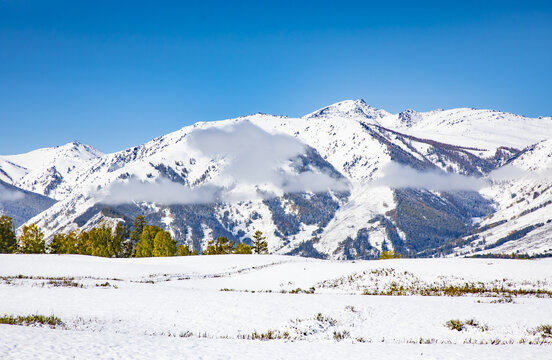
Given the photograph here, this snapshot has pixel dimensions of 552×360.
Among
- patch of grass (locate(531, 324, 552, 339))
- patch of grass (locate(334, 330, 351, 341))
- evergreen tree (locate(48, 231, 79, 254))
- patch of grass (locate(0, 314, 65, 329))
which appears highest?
evergreen tree (locate(48, 231, 79, 254))

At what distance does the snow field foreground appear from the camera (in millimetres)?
16125

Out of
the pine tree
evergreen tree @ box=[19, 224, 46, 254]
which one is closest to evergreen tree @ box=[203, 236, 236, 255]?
the pine tree

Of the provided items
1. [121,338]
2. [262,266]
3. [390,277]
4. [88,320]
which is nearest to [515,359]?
[121,338]

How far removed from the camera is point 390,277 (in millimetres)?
47094

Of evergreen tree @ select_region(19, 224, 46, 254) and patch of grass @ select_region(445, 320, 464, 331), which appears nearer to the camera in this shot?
patch of grass @ select_region(445, 320, 464, 331)

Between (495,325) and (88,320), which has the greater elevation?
(88,320)

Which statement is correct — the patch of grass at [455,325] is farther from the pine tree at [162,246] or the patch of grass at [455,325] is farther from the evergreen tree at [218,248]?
the evergreen tree at [218,248]

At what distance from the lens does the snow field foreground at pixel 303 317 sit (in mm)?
16125

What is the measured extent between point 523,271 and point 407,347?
38919 mm

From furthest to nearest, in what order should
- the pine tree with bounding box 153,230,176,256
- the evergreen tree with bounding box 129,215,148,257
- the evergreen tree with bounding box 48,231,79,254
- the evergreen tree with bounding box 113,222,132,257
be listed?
the evergreen tree with bounding box 129,215,148,257, the evergreen tree with bounding box 113,222,132,257, the pine tree with bounding box 153,230,176,256, the evergreen tree with bounding box 48,231,79,254

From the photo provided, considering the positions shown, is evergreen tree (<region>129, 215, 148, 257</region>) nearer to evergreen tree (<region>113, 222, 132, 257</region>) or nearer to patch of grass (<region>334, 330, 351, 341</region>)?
evergreen tree (<region>113, 222, 132, 257</region>)

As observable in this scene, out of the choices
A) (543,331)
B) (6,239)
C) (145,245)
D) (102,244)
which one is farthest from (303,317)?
(6,239)

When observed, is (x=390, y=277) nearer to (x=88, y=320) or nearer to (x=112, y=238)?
(x=88, y=320)

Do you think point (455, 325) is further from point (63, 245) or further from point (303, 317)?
point (63, 245)
